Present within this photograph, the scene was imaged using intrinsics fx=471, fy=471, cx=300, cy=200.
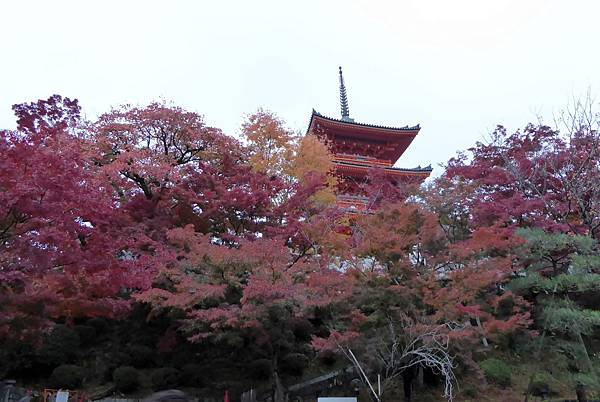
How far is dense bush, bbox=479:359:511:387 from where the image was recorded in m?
13.5

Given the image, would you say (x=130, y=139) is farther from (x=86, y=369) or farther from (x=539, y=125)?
(x=539, y=125)

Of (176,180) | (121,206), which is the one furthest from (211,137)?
(121,206)

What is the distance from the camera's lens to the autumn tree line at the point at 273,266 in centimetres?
961

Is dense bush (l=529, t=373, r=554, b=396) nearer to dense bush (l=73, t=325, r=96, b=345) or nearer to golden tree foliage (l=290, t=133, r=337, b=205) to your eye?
golden tree foliage (l=290, t=133, r=337, b=205)

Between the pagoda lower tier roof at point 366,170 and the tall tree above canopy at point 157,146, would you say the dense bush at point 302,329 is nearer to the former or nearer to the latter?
the tall tree above canopy at point 157,146

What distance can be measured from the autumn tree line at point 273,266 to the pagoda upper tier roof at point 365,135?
8.77 m

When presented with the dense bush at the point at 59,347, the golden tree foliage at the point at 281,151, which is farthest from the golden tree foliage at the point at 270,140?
the dense bush at the point at 59,347

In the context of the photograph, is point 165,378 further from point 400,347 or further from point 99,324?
point 400,347

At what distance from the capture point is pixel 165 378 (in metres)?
13.4

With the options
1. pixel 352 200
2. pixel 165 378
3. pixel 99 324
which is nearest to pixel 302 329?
pixel 165 378

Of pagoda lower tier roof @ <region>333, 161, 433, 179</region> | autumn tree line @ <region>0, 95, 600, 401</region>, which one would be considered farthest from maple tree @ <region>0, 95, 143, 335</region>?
pagoda lower tier roof @ <region>333, 161, 433, 179</region>

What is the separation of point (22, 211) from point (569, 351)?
41.3 feet

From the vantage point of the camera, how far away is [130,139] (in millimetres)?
15789

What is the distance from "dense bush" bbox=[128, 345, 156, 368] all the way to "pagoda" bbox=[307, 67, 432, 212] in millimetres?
12369
